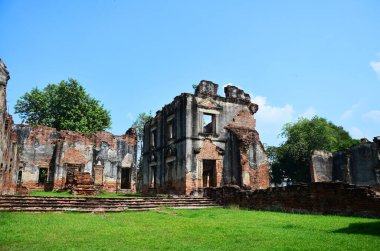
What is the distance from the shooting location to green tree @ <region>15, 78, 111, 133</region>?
33250 mm

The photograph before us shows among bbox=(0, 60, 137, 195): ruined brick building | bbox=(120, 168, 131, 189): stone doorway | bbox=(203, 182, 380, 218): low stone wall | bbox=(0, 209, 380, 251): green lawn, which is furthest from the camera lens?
bbox=(120, 168, 131, 189): stone doorway

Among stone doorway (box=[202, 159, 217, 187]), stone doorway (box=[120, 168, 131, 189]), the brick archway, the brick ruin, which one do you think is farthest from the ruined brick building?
the brick ruin

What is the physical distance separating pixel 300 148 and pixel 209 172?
638 inches

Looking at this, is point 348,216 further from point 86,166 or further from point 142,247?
point 86,166

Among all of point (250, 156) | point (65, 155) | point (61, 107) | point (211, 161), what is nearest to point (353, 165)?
point (250, 156)

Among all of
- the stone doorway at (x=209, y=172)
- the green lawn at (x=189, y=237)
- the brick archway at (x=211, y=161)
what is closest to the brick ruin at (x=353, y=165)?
the stone doorway at (x=209, y=172)

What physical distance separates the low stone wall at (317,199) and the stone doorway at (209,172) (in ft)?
19.0

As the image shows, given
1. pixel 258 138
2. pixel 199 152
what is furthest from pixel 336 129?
pixel 199 152

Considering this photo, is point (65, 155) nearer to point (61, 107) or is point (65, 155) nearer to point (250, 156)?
point (61, 107)

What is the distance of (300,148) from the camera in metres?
34.0

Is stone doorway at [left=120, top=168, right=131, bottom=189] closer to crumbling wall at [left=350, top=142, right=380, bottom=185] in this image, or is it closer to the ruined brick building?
the ruined brick building

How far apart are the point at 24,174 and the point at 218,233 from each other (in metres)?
22.5

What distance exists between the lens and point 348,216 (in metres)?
9.41

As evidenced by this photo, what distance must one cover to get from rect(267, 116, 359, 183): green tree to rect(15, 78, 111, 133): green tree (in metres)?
20.0
